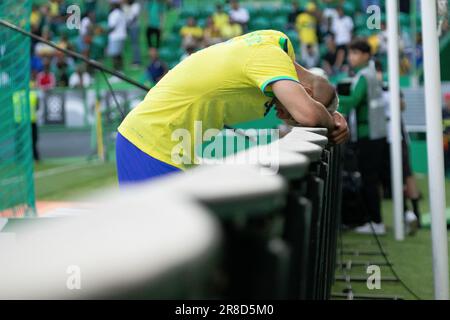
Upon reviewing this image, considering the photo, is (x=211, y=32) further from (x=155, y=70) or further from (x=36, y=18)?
(x=36, y=18)

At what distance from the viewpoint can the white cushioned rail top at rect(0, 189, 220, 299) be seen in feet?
2.46

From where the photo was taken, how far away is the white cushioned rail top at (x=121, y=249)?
0.75m

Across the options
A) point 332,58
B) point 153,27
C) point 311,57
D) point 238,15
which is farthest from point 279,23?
point 332,58

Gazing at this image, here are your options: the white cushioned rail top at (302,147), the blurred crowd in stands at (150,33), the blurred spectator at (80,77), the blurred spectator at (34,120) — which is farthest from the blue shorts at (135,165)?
the blurred spectator at (80,77)

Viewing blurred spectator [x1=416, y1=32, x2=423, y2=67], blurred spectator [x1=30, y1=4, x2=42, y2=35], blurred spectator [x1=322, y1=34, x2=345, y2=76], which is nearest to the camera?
blurred spectator [x1=416, y1=32, x2=423, y2=67]

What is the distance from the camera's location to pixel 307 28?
1761cm

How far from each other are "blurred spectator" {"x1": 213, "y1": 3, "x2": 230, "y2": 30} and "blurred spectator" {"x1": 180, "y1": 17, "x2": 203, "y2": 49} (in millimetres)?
452

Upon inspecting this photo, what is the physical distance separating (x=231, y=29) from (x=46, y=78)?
432 centimetres

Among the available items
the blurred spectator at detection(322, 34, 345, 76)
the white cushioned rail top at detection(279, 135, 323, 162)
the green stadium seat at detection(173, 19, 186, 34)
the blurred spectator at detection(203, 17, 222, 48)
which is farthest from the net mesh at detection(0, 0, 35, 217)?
→ the green stadium seat at detection(173, 19, 186, 34)

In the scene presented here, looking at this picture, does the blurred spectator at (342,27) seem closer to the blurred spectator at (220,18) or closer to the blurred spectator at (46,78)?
the blurred spectator at (220,18)

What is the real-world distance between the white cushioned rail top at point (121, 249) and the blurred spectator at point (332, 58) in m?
15.2

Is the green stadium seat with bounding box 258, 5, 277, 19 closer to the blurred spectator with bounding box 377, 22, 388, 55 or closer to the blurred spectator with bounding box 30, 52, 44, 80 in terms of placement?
the blurred spectator with bounding box 377, 22, 388, 55

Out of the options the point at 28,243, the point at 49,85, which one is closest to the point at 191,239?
the point at 28,243
